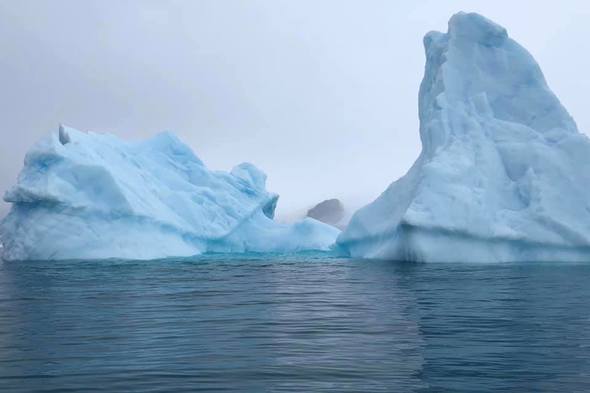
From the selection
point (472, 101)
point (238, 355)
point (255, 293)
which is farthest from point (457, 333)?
point (472, 101)

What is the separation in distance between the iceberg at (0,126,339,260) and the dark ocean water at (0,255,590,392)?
450 inches

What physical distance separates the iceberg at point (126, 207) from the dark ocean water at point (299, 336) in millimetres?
11439

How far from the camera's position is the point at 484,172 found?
22.7 m

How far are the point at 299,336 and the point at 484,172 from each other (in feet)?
53.3

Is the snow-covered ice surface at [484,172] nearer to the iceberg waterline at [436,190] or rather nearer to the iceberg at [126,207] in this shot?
the iceberg waterline at [436,190]

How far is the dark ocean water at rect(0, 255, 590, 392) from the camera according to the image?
558 centimetres

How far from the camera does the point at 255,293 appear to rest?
12.8m

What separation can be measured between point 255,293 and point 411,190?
11.9 meters

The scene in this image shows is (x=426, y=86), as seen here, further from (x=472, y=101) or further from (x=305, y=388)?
(x=305, y=388)

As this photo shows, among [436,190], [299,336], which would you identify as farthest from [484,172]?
[299,336]

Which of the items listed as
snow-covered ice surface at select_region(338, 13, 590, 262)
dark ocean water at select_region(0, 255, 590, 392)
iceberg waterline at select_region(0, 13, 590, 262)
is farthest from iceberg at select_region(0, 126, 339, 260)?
dark ocean water at select_region(0, 255, 590, 392)

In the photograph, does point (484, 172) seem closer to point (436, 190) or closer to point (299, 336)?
point (436, 190)

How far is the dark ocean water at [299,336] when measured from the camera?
5582mm

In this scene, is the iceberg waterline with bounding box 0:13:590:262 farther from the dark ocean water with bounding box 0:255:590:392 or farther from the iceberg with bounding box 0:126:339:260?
the dark ocean water with bounding box 0:255:590:392
